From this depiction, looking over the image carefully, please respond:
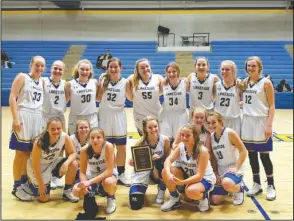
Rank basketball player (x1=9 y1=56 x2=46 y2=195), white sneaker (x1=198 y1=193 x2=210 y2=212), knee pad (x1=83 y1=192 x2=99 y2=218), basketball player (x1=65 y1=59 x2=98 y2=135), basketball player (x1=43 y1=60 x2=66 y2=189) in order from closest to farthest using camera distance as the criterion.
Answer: knee pad (x1=83 y1=192 x2=99 y2=218) → white sneaker (x1=198 y1=193 x2=210 y2=212) → basketball player (x1=9 y1=56 x2=46 y2=195) → basketball player (x1=43 y1=60 x2=66 y2=189) → basketball player (x1=65 y1=59 x2=98 y2=135)

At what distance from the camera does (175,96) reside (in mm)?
3537

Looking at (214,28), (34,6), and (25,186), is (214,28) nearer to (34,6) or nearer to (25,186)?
(34,6)

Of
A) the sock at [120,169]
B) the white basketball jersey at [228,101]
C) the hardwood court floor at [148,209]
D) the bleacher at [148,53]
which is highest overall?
the bleacher at [148,53]

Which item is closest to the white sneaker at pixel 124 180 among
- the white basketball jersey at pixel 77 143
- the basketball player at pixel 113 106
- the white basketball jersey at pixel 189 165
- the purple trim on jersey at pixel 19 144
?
the basketball player at pixel 113 106

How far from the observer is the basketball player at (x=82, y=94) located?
343 cm

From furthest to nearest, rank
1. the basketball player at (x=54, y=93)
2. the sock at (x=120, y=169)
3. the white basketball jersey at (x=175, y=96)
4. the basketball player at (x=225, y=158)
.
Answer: the sock at (x=120, y=169)
the white basketball jersey at (x=175, y=96)
the basketball player at (x=54, y=93)
the basketball player at (x=225, y=158)

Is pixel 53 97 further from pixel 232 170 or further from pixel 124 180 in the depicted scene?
pixel 232 170

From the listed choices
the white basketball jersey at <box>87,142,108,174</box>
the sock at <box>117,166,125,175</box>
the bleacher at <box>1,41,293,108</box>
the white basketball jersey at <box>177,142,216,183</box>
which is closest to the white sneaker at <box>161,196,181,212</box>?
the white basketball jersey at <box>177,142,216,183</box>

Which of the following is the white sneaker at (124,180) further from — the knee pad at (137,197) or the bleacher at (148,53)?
the bleacher at (148,53)

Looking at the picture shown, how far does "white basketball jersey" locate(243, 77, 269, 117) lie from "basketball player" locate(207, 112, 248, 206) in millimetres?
340

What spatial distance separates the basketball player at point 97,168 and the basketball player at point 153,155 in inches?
9.3

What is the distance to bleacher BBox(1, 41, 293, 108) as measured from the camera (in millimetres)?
13430

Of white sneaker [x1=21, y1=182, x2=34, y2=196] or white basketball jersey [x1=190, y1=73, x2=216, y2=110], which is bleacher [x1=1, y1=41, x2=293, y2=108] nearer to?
white basketball jersey [x1=190, y1=73, x2=216, y2=110]

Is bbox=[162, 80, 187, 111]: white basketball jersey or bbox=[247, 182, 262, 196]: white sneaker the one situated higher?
bbox=[162, 80, 187, 111]: white basketball jersey
